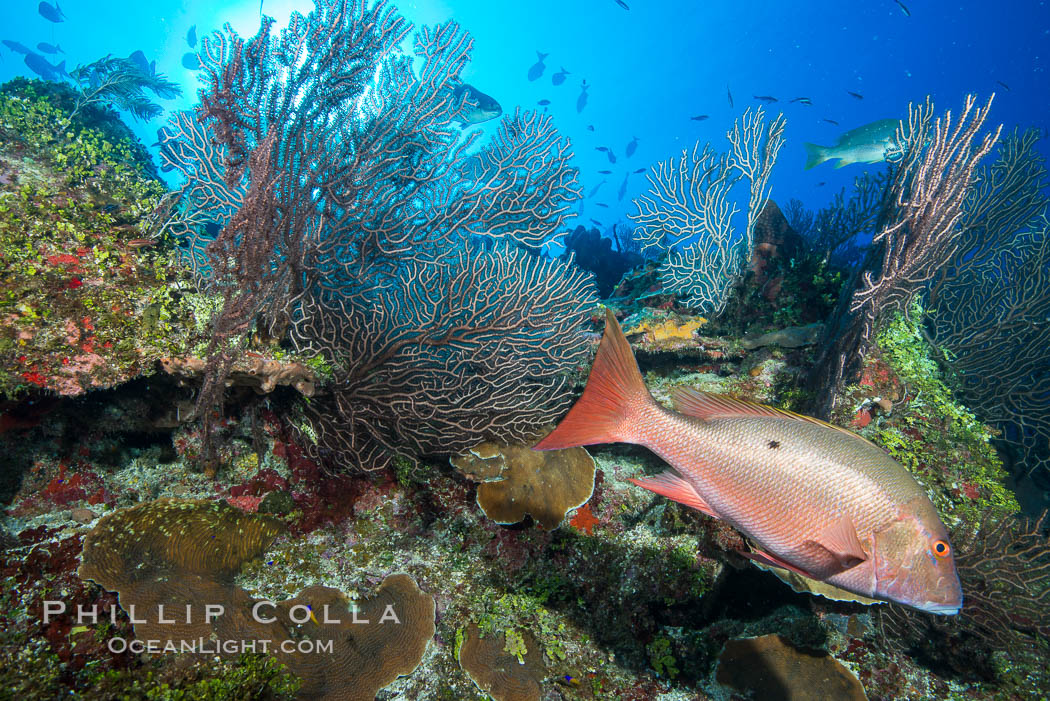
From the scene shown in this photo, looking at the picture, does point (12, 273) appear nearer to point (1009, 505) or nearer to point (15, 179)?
Result: point (15, 179)

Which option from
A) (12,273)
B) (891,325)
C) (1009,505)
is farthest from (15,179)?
(1009,505)

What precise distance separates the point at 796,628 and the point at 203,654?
4193 millimetres

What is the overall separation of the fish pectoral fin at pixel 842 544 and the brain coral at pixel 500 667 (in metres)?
2.40

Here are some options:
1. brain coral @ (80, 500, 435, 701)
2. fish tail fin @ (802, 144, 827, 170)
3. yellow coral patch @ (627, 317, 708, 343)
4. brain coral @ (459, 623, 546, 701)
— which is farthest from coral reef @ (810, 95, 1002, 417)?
fish tail fin @ (802, 144, 827, 170)

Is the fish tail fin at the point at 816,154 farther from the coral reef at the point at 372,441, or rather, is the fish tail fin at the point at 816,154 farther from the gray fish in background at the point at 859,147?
the coral reef at the point at 372,441

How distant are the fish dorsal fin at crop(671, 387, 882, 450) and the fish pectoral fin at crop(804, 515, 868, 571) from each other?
38 cm

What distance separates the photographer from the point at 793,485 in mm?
1737

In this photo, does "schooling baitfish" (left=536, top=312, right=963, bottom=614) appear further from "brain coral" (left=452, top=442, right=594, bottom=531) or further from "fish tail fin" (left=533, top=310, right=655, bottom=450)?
"brain coral" (left=452, top=442, right=594, bottom=531)

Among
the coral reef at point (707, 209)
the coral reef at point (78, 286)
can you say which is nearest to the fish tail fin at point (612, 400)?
the coral reef at point (78, 286)

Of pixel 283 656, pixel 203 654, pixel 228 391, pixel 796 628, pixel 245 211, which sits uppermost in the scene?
pixel 245 211

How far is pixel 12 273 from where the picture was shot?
2.80 metres

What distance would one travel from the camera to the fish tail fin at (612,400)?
193 centimetres

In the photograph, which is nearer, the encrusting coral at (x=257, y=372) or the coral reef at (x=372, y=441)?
the coral reef at (x=372, y=441)

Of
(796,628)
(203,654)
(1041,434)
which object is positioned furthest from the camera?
(1041,434)
